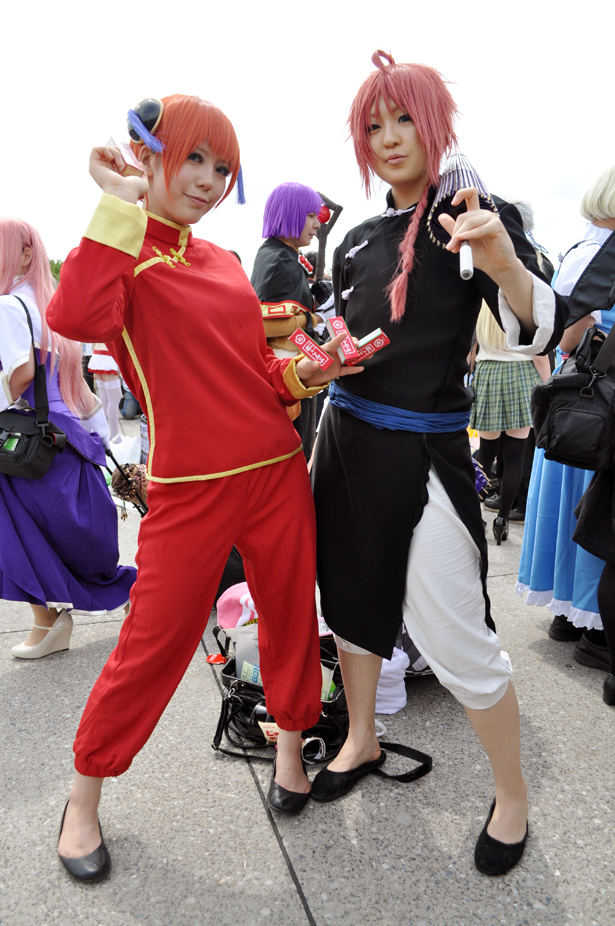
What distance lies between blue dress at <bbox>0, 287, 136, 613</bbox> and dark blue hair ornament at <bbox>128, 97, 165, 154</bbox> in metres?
1.24

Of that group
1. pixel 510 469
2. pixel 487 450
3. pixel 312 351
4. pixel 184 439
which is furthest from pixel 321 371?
pixel 487 450

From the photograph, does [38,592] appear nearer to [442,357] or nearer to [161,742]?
[161,742]

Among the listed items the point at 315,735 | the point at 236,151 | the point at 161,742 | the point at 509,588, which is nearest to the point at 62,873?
the point at 161,742

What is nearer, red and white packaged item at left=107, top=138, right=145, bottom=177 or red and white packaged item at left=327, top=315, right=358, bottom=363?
red and white packaged item at left=107, top=138, right=145, bottom=177

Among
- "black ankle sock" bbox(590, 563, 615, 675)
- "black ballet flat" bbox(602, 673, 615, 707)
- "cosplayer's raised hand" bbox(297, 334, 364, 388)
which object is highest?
"cosplayer's raised hand" bbox(297, 334, 364, 388)

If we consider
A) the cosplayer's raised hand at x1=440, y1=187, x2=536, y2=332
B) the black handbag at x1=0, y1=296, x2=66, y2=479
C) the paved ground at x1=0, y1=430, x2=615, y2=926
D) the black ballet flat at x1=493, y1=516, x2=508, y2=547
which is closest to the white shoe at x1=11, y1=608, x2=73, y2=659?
the paved ground at x1=0, y1=430, x2=615, y2=926

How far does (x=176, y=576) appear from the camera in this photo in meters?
1.46

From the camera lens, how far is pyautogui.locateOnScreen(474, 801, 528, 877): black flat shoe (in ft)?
4.97

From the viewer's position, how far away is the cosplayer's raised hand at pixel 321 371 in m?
1.51

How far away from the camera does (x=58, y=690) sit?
236cm

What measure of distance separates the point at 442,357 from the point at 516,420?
280 centimetres

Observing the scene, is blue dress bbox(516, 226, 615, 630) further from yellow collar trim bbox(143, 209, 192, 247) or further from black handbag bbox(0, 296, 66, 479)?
black handbag bbox(0, 296, 66, 479)

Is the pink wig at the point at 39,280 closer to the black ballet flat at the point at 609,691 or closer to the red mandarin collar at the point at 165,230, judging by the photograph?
the red mandarin collar at the point at 165,230

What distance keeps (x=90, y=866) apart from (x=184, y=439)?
1046 mm
